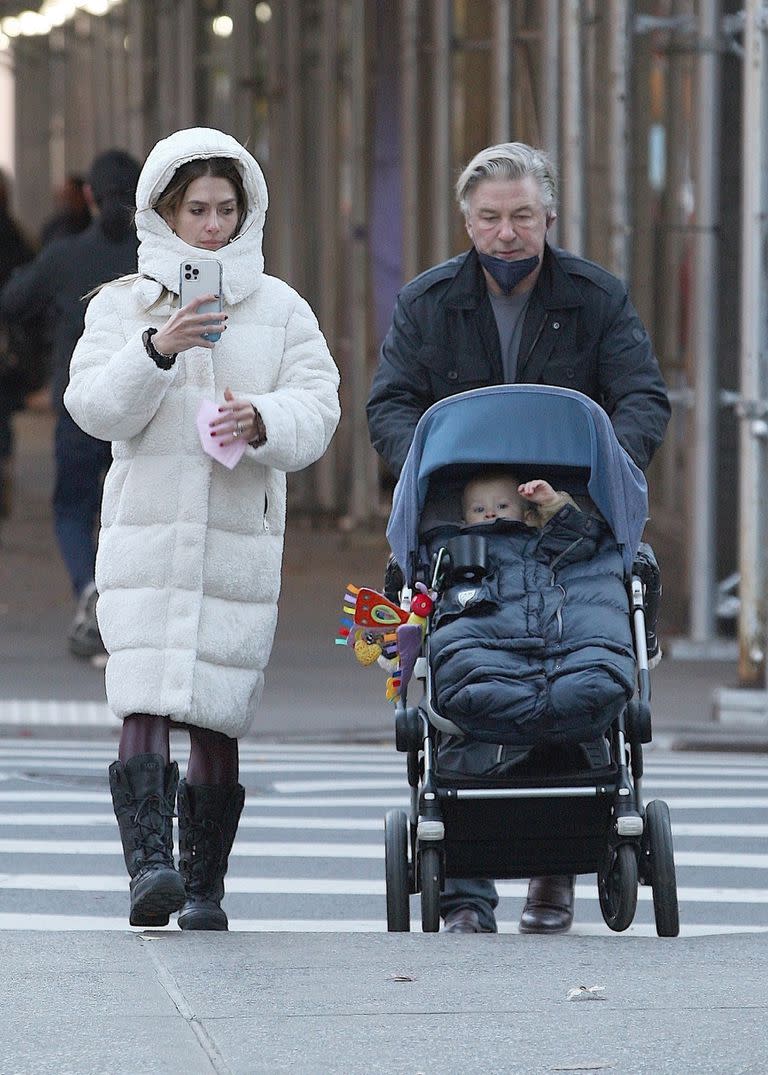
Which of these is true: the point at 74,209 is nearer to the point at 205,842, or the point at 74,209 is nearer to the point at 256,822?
the point at 256,822

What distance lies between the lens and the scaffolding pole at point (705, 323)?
1294 centimetres

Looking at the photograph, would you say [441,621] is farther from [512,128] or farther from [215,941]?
[512,128]

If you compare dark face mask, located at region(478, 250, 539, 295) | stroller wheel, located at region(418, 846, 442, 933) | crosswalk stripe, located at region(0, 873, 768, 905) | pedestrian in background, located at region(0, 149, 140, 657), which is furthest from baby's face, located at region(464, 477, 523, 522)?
pedestrian in background, located at region(0, 149, 140, 657)

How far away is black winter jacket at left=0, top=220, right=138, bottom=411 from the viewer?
1213cm

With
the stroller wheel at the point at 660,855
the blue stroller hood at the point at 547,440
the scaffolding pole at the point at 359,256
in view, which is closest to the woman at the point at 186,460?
the blue stroller hood at the point at 547,440

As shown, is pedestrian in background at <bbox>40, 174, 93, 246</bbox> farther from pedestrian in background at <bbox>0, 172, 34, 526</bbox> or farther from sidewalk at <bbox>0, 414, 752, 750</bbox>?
sidewalk at <bbox>0, 414, 752, 750</bbox>

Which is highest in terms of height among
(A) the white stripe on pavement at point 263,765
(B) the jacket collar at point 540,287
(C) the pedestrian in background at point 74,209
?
(C) the pedestrian in background at point 74,209

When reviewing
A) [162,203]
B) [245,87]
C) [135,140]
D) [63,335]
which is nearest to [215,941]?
[162,203]

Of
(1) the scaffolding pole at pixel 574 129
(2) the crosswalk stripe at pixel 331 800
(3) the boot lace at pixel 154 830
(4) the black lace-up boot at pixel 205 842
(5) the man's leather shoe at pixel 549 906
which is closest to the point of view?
(3) the boot lace at pixel 154 830

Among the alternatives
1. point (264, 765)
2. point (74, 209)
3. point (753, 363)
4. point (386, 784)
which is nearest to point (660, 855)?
point (386, 784)

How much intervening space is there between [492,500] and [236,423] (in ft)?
2.15

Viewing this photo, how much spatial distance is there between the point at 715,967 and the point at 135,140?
24194mm

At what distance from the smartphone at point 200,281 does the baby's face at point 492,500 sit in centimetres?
74

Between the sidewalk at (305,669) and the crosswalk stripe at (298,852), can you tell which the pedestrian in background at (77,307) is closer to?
the sidewalk at (305,669)
